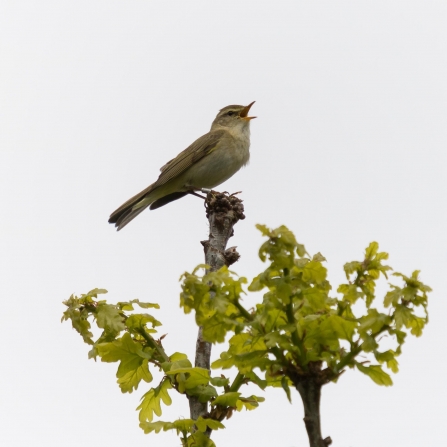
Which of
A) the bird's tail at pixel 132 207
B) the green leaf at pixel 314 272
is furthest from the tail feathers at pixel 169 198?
the green leaf at pixel 314 272

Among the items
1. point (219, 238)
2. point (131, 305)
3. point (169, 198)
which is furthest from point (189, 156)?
point (131, 305)

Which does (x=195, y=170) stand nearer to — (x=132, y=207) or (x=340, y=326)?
(x=132, y=207)

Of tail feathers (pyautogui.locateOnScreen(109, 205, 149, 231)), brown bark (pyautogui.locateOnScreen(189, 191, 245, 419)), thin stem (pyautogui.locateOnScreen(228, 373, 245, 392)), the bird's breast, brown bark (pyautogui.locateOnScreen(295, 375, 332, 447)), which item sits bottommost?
brown bark (pyautogui.locateOnScreen(295, 375, 332, 447))

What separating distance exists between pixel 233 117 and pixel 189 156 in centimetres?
144

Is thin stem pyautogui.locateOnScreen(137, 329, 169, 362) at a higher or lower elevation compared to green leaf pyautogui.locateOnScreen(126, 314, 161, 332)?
lower

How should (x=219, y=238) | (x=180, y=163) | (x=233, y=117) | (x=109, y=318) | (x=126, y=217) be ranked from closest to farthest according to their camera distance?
(x=109, y=318) < (x=219, y=238) < (x=126, y=217) < (x=180, y=163) < (x=233, y=117)

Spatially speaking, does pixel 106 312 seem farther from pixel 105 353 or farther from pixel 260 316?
pixel 260 316

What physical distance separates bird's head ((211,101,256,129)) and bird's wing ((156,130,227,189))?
399 millimetres

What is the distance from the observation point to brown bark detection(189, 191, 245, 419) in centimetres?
376

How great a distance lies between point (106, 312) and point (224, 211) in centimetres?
132

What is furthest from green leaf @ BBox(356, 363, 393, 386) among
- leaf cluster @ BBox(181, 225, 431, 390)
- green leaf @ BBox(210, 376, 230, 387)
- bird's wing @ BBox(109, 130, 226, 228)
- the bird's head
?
the bird's head

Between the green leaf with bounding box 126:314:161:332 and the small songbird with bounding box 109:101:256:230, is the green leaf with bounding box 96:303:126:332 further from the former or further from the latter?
the small songbird with bounding box 109:101:256:230

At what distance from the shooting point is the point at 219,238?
4.32 m

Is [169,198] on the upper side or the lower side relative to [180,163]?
lower
